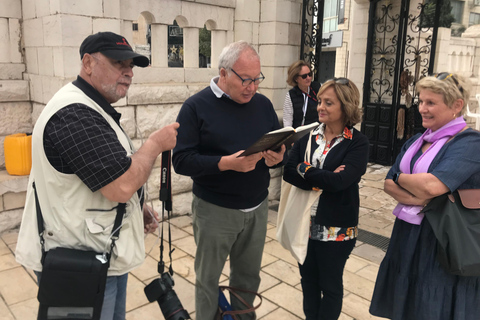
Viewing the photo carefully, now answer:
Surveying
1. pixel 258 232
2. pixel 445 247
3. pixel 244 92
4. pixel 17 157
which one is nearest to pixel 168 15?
pixel 17 157

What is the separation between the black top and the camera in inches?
62.2

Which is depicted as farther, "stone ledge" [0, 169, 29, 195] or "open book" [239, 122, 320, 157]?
"stone ledge" [0, 169, 29, 195]

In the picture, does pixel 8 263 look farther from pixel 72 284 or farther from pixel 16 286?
pixel 72 284

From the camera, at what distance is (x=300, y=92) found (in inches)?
203

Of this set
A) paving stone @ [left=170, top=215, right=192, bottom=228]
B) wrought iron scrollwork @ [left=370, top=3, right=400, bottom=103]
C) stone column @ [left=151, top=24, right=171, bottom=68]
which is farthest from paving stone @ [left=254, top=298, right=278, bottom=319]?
wrought iron scrollwork @ [left=370, top=3, right=400, bottom=103]

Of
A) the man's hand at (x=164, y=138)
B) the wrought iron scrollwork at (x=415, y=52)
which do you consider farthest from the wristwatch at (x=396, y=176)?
the wrought iron scrollwork at (x=415, y=52)

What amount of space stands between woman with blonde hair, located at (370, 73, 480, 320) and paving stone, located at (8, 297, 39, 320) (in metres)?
2.64

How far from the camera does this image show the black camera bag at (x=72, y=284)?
1.65 meters

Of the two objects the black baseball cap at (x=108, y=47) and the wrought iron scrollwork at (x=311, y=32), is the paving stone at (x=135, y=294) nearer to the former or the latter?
the black baseball cap at (x=108, y=47)

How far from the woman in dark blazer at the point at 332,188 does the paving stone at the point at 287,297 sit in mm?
716

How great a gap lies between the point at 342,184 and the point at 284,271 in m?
1.79

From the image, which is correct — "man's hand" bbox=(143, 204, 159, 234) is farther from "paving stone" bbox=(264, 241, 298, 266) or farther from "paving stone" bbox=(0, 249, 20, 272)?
"paving stone" bbox=(0, 249, 20, 272)

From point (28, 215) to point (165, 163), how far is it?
671 mm

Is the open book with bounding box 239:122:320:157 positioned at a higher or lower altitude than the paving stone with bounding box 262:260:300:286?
higher
